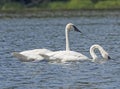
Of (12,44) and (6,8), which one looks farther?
(6,8)

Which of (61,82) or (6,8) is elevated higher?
(61,82)

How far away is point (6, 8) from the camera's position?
11181cm

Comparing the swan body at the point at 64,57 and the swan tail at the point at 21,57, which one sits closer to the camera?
the swan body at the point at 64,57

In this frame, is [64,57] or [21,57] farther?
[21,57]

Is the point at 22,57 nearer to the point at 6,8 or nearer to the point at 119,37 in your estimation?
the point at 119,37

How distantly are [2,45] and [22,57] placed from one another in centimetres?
936

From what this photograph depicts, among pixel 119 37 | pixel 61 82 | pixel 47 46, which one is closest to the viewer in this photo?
pixel 61 82

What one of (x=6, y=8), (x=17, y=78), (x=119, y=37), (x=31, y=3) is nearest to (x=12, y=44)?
(x=119, y=37)

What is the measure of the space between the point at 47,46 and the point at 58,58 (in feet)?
28.5

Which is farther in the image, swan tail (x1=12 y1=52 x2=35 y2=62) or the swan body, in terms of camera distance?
swan tail (x1=12 y1=52 x2=35 y2=62)

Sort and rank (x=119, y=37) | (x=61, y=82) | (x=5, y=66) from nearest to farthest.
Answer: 1. (x=61, y=82)
2. (x=5, y=66)
3. (x=119, y=37)

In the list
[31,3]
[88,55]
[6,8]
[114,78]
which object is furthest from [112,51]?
[31,3]

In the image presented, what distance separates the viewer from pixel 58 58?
32781mm

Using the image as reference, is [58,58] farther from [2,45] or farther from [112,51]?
[2,45]
